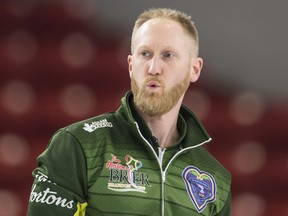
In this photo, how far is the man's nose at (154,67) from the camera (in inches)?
57.6

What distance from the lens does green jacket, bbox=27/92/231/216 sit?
1.39m

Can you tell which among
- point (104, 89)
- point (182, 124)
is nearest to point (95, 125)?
point (182, 124)

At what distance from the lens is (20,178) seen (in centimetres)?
304

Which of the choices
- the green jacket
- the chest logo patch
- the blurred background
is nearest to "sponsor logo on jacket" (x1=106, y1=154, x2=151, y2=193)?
the green jacket

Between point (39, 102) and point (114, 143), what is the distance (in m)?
1.82

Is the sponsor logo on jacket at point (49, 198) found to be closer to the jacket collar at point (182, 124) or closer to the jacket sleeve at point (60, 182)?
the jacket sleeve at point (60, 182)

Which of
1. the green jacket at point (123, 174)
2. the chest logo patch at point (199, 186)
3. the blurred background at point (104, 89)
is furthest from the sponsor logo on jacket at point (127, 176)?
the blurred background at point (104, 89)

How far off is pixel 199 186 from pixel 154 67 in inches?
10.4

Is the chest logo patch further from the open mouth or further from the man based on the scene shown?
the open mouth

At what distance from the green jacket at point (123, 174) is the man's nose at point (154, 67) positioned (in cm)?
10

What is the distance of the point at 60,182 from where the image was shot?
139 centimetres

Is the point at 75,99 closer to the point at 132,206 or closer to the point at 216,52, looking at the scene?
the point at 216,52

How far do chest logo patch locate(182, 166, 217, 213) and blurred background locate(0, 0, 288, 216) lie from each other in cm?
152

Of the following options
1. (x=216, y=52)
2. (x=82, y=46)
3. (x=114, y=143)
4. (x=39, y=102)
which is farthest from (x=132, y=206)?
(x=216, y=52)
